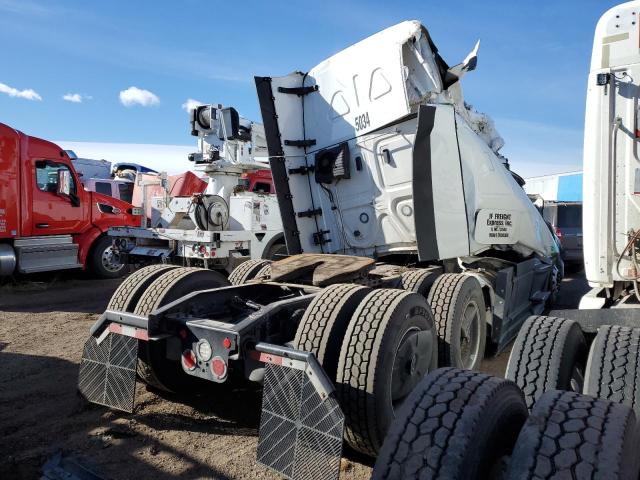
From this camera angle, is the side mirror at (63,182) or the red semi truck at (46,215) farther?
the side mirror at (63,182)

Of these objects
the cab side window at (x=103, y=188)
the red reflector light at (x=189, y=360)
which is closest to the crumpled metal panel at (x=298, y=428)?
the red reflector light at (x=189, y=360)

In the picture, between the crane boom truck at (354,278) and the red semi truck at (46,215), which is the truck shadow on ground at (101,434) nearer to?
the crane boom truck at (354,278)

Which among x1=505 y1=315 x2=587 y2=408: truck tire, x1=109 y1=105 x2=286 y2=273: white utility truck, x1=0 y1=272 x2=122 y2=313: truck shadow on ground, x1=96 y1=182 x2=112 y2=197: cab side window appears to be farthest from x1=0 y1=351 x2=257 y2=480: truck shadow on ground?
x1=96 y1=182 x2=112 y2=197: cab side window

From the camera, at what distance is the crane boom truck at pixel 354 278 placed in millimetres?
2924

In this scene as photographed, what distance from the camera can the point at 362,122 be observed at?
19.2ft

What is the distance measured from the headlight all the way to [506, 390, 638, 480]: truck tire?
6.25 ft

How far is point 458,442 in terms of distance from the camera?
70.6 inches

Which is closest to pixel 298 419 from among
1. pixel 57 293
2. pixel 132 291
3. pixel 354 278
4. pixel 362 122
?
pixel 354 278

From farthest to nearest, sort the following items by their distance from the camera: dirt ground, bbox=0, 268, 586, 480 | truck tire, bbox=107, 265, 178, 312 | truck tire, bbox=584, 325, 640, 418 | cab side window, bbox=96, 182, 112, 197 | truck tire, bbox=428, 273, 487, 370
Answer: cab side window, bbox=96, 182, 112, 197 → truck tire, bbox=428, 273, 487, 370 → truck tire, bbox=107, 265, 178, 312 → dirt ground, bbox=0, 268, 586, 480 → truck tire, bbox=584, 325, 640, 418

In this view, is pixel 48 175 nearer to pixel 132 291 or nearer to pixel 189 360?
pixel 132 291

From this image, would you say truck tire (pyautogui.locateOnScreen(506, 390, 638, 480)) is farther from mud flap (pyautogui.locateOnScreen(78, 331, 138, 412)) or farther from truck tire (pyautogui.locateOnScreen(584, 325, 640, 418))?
mud flap (pyautogui.locateOnScreen(78, 331, 138, 412))

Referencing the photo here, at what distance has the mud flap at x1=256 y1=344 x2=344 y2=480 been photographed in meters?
2.55

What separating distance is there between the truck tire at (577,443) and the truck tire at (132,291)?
3.13m

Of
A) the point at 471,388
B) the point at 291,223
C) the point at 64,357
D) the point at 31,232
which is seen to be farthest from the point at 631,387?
the point at 31,232
